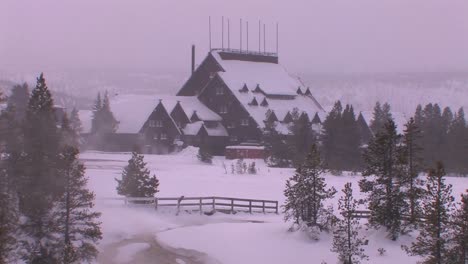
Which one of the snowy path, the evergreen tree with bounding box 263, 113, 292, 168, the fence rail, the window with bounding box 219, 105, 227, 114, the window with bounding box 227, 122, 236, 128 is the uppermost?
the window with bounding box 219, 105, 227, 114

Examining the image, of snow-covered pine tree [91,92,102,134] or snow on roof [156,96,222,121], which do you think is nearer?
snow-covered pine tree [91,92,102,134]

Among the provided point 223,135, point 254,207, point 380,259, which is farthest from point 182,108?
point 380,259

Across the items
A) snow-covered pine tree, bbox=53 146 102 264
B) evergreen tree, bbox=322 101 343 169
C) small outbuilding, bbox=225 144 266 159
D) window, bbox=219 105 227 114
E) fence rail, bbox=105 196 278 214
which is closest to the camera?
snow-covered pine tree, bbox=53 146 102 264

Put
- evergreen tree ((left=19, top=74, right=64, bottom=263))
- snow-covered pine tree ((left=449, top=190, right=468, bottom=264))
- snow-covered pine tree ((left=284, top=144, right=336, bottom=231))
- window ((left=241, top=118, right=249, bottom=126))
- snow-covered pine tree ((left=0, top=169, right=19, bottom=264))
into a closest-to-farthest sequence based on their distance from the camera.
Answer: snow-covered pine tree ((left=0, top=169, right=19, bottom=264)) → snow-covered pine tree ((left=449, top=190, right=468, bottom=264)) → evergreen tree ((left=19, top=74, right=64, bottom=263)) → snow-covered pine tree ((left=284, top=144, right=336, bottom=231)) → window ((left=241, top=118, right=249, bottom=126))

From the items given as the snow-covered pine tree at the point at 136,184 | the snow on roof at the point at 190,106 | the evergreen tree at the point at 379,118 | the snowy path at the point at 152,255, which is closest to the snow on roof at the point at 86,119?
the snow on roof at the point at 190,106

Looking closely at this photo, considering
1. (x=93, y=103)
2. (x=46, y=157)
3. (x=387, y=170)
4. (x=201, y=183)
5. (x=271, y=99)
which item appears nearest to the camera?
(x=46, y=157)

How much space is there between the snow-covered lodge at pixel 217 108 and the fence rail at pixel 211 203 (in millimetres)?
34934

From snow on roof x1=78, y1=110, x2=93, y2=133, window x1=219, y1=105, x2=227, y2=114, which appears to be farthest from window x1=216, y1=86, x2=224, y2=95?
snow on roof x1=78, y1=110, x2=93, y2=133

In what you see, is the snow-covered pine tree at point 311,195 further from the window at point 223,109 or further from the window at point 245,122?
the window at point 223,109

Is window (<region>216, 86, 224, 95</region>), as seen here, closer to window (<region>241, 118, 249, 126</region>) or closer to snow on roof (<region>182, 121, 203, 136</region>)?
window (<region>241, 118, 249, 126</region>)

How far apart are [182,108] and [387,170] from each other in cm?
6135

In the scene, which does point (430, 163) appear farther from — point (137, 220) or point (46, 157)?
point (46, 157)

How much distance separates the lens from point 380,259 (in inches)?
1303

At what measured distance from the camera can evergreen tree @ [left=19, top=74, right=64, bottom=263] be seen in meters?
30.1
